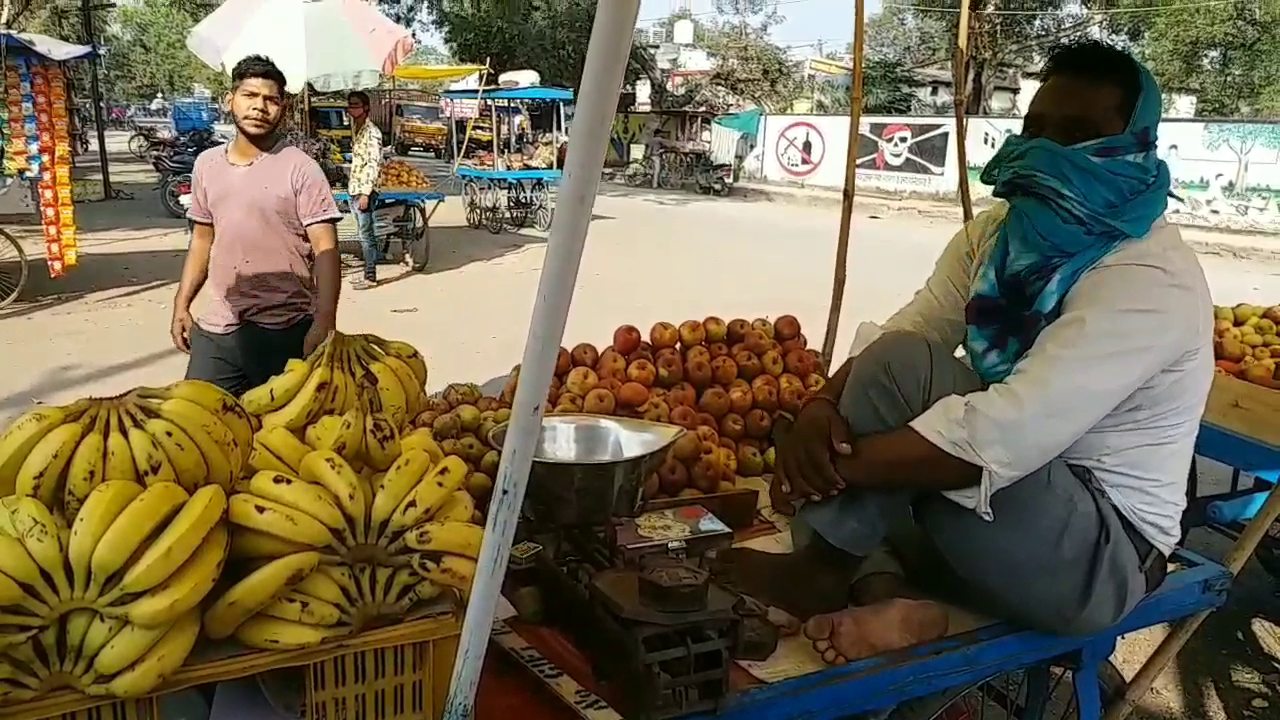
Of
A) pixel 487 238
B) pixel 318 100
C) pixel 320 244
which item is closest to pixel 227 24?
pixel 487 238

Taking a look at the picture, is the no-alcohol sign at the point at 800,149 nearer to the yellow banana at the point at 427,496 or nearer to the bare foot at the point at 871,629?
the bare foot at the point at 871,629

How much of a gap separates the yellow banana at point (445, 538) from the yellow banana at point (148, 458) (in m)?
0.37

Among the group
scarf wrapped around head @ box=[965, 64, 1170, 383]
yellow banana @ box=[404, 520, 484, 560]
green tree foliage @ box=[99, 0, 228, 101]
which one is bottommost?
yellow banana @ box=[404, 520, 484, 560]

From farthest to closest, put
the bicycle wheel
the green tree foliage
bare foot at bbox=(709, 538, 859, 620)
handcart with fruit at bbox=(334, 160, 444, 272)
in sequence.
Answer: the green tree foliage, handcart with fruit at bbox=(334, 160, 444, 272), the bicycle wheel, bare foot at bbox=(709, 538, 859, 620)

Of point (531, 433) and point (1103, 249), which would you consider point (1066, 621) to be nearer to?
point (1103, 249)

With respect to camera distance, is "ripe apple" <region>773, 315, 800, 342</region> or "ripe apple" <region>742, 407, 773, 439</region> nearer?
"ripe apple" <region>742, 407, 773, 439</region>

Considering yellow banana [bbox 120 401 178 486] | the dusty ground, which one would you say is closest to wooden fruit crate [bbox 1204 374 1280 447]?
the dusty ground

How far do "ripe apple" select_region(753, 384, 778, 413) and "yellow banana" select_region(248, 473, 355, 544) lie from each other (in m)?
2.00

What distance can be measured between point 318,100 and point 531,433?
2800cm

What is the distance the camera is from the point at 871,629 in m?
2.09

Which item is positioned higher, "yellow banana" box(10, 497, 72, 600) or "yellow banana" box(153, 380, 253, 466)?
"yellow banana" box(153, 380, 253, 466)

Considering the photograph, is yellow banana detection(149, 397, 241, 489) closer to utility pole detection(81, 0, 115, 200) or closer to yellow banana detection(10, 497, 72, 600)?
yellow banana detection(10, 497, 72, 600)

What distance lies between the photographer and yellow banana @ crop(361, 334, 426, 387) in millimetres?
2400

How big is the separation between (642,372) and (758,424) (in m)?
0.42
